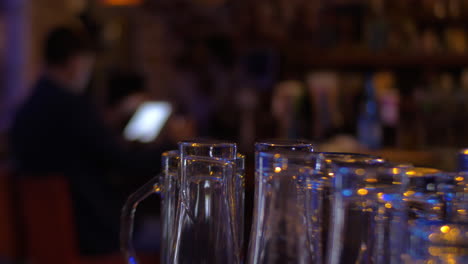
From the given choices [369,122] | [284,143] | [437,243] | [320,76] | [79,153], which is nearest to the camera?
[437,243]

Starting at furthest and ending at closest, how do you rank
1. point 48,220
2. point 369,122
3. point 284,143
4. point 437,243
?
point 369,122 → point 48,220 → point 284,143 → point 437,243

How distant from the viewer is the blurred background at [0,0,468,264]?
314cm

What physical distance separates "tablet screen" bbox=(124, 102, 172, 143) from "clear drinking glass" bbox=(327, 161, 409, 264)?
2.62 metres

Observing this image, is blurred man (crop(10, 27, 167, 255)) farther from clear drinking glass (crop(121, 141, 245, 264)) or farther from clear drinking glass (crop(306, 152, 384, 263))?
clear drinking glass (crop(306, 152, 384, 263))

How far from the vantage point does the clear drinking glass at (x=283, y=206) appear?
18.8 inches

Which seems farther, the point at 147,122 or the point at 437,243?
the point at 147,122

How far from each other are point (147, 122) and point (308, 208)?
9.20 ft

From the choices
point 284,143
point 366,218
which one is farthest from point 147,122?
point 366,218

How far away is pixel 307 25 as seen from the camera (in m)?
3.42

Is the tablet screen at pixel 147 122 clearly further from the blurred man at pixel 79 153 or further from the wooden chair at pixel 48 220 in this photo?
the wooden chair at pixel 48 220

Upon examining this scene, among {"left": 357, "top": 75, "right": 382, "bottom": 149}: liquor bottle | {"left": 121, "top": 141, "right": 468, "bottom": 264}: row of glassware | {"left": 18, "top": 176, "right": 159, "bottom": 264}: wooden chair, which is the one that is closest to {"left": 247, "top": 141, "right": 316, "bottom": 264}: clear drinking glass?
{"left": 121, "top": 141, "right": 468, "bottom": 264}: row of glassware

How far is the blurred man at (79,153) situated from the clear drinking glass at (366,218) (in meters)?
→ 1.79

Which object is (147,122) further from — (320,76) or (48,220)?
(48,220)

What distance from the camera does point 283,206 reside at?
49cm
